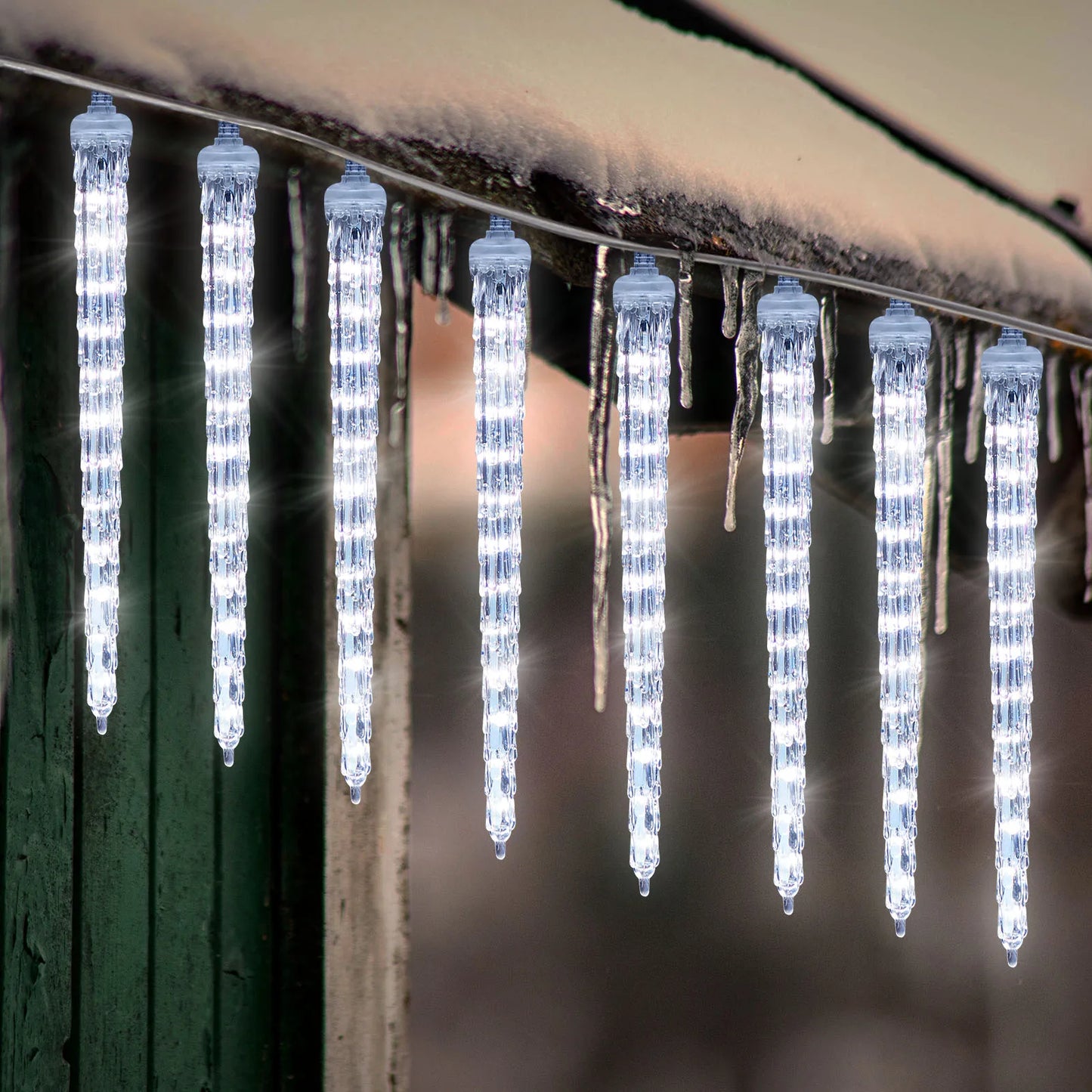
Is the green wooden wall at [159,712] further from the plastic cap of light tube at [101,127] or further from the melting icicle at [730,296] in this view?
the melting icicle at [730,296]

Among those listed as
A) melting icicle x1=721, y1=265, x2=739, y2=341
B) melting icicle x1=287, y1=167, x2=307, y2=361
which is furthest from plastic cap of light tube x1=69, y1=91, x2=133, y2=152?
melting icicle x1=721, y1=265, x2=739, y2=341

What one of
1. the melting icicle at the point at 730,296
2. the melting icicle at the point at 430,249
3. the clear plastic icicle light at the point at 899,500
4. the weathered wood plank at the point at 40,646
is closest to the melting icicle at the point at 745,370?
the melting icicle at the point at 730,296

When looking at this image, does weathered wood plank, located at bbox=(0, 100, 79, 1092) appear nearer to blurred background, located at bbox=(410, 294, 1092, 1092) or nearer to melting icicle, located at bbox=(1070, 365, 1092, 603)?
blurred background, located at bbox=(410, 294, 1092, 1092)

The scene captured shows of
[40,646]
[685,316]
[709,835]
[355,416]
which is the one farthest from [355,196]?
[709,835]

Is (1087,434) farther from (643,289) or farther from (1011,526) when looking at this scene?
(643,289)

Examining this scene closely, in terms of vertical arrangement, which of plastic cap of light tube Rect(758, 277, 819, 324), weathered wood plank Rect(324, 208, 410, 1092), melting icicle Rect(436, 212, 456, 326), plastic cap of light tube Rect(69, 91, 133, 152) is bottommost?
weathered wood plank Rect(324, 208, 410, 1092)
